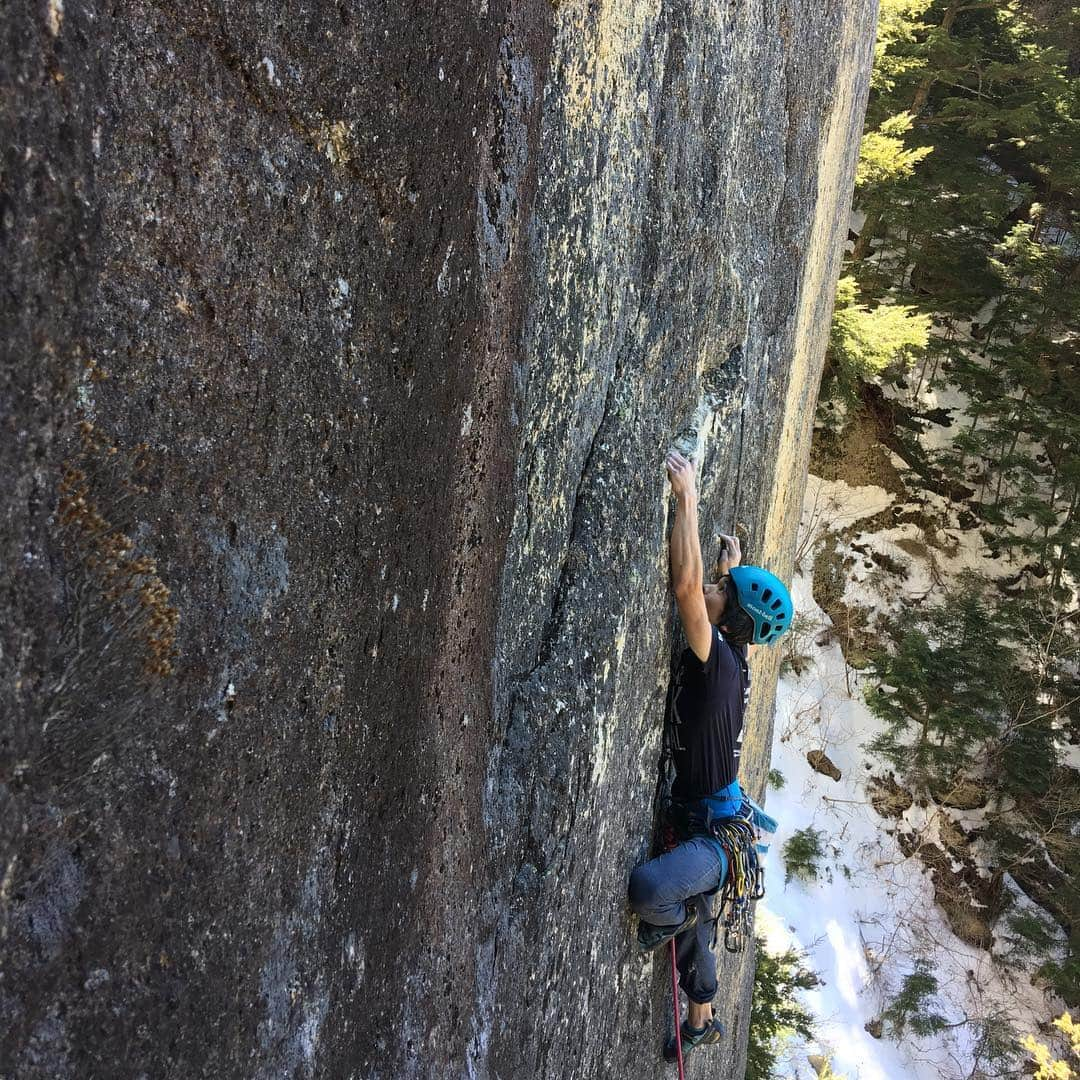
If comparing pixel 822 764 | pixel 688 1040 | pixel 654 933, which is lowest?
pixel 822 764

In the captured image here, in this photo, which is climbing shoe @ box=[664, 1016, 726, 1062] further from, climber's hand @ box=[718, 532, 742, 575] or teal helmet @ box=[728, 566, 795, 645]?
climber's hand @ box=[718, 532, 742, 575]

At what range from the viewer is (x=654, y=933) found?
11.2 ft

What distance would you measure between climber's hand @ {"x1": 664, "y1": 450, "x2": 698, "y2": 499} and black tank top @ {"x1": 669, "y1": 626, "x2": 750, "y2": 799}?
63 centimetres

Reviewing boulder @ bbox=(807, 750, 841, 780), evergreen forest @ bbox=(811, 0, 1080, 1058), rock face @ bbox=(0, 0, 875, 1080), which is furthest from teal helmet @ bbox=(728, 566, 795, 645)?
boulder @ bbox=(807, 750, 841, 780)

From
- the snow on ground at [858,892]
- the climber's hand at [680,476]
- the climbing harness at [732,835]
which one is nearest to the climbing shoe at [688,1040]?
the climbing harness at [732,835]

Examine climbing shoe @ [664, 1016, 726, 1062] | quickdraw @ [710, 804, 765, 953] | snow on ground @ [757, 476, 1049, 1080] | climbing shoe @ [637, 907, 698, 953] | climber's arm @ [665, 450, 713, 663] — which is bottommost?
snow on ground @ [757, 476, 1049, 1080]

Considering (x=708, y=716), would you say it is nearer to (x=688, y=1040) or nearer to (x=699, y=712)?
(x=699, y=712)

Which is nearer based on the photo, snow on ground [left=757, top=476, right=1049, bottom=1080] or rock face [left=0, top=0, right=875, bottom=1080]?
rock face [left=0, top=0, right=875, bottom=1080]

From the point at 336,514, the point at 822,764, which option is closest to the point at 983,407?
the point at 822,764

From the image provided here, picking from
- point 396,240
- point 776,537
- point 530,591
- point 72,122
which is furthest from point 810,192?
point 72,122

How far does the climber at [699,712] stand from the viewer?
3289mm

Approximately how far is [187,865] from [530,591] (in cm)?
135

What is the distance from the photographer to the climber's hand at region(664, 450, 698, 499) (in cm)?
327

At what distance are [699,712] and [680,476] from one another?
38.8 inches
